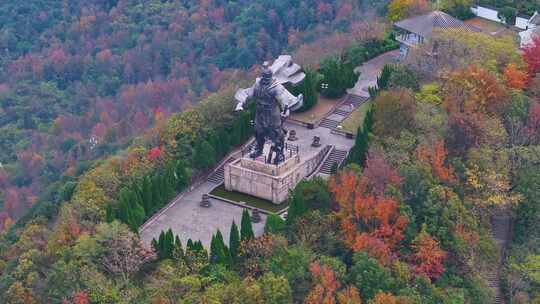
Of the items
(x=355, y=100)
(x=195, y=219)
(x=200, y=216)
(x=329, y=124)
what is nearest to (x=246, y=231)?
(x=195, y=219)

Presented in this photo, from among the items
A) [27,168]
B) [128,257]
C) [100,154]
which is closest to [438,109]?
[128,257]

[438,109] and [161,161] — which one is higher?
[438,109]

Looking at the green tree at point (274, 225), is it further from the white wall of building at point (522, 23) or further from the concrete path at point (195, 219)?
the white wall of building at point (522, 23)

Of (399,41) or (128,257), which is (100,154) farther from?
(128,257)

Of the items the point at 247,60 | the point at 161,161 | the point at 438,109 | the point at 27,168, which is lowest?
the point at 27,168

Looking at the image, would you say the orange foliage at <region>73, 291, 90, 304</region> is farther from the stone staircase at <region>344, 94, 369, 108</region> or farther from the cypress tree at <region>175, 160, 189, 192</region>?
the stone staircase at <region>344, 94, 369, 108</region>

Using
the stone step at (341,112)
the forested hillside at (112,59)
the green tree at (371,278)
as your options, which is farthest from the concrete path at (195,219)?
the forested hillside at (112,59)

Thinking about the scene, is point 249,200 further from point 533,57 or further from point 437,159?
point 533,57

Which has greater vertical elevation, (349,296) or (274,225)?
(274,225)
